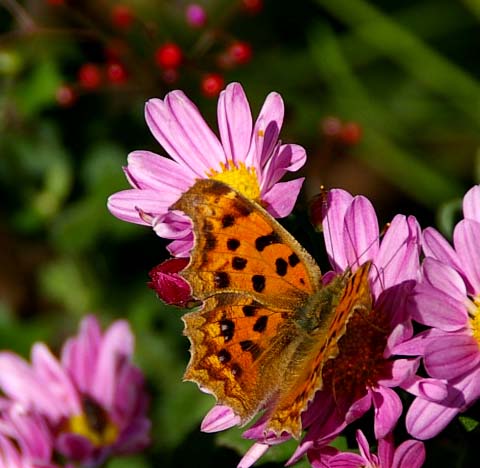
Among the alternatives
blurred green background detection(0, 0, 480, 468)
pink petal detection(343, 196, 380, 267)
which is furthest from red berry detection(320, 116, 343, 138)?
pink petal detection(343, 196, 380, 267)

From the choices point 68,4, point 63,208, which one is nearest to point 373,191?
point 63,208

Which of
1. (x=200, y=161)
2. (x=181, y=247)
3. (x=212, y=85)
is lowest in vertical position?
(x=181, y=247)

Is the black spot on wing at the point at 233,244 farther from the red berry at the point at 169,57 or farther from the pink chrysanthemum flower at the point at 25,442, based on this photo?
the red berry at the point at 169,57

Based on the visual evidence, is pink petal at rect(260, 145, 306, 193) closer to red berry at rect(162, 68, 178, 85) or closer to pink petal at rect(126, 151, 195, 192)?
pink petal at rect(126, 151, 195, 192)

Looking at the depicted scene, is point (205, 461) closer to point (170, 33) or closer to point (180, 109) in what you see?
point (180, 109)

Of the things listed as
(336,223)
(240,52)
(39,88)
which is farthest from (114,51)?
(336,223)

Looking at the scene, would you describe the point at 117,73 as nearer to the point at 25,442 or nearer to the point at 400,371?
the point at 25,442
